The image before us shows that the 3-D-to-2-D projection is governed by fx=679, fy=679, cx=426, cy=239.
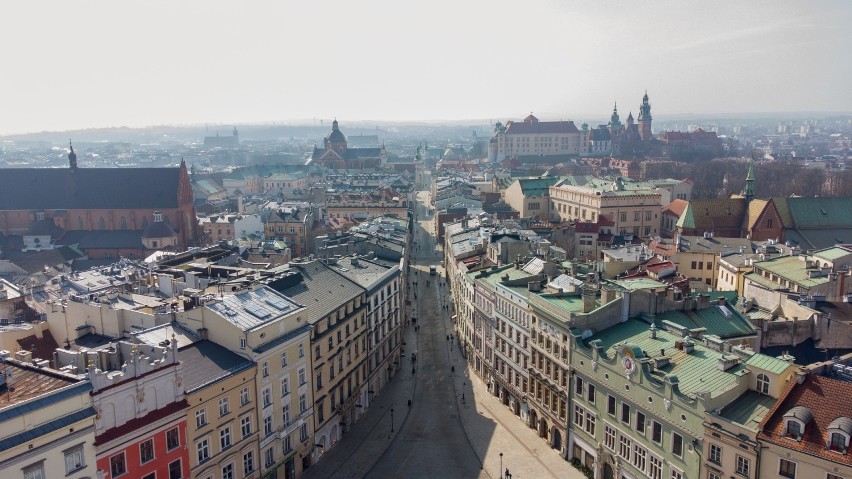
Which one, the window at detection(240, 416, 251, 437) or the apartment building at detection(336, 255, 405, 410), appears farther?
the apartment building at detection(336, 255, 405, 410)

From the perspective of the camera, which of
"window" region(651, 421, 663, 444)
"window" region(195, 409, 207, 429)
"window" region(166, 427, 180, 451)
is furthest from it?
"window" region(651, 421, 663, 444)

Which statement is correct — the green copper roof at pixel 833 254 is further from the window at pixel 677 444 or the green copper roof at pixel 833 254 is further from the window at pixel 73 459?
the window at pixel 73 459

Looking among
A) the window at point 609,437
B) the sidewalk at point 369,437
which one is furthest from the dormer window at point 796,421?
the sidewalk at point 369,437

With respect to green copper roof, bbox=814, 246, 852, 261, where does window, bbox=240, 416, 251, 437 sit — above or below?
below

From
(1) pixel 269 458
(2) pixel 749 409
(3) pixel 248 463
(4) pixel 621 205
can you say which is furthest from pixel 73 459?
(4) pixel 621 205

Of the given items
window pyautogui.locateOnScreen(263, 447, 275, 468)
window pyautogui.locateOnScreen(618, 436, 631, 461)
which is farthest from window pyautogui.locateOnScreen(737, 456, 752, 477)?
window pyautogui.locateOnScreen(263, 447, 275, 468)

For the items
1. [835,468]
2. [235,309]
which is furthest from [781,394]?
[235,309]

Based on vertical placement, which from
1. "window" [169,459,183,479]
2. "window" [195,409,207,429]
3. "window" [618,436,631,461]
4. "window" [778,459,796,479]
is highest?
"window" [195,409,207,429]

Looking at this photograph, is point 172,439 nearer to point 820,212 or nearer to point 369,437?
point 369,437

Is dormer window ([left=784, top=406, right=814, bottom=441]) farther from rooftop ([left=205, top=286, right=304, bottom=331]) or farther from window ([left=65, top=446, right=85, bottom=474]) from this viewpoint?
window ([left=65, top=446, right=85, bottom=474])
